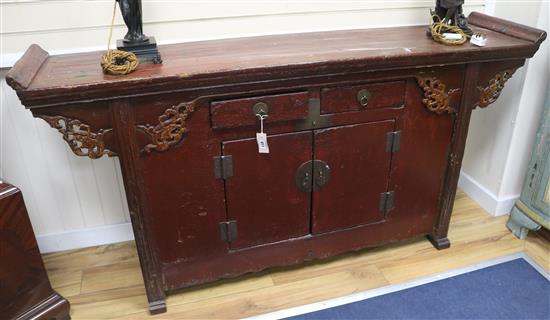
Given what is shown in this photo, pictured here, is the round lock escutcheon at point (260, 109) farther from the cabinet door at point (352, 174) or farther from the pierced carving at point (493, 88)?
the pierced carving at point (493, 88)

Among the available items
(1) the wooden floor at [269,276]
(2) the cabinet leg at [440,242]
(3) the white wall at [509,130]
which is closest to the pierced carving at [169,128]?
(1) the wooden floor at [269,276]

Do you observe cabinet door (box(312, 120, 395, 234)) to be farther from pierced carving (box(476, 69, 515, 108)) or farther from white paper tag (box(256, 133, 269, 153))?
pierced carving (box(476, 69, 515, 108))

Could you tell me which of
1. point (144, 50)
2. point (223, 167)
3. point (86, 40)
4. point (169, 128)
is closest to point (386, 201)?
point (223, 167)

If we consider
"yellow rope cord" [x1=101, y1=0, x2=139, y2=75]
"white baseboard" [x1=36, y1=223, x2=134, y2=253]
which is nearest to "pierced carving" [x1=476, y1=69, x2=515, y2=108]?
"yellow rope cord" [x1=101, y1=0, x2=139, y2=75]

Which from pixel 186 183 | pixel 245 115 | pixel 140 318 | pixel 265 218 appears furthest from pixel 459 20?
pixel 140 318

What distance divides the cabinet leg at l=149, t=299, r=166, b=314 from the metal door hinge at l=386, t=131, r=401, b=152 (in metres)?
1.01

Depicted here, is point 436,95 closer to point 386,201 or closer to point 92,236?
point 386,201

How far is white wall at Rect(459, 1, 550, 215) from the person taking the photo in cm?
190

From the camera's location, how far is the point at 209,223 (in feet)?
5.35

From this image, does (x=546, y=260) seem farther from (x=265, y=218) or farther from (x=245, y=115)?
(x=245, y=115)

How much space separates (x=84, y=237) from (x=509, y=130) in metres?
1.94

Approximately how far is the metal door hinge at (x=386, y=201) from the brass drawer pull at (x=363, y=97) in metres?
0.41

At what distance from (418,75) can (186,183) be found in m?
0.87

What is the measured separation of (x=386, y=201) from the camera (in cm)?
180
